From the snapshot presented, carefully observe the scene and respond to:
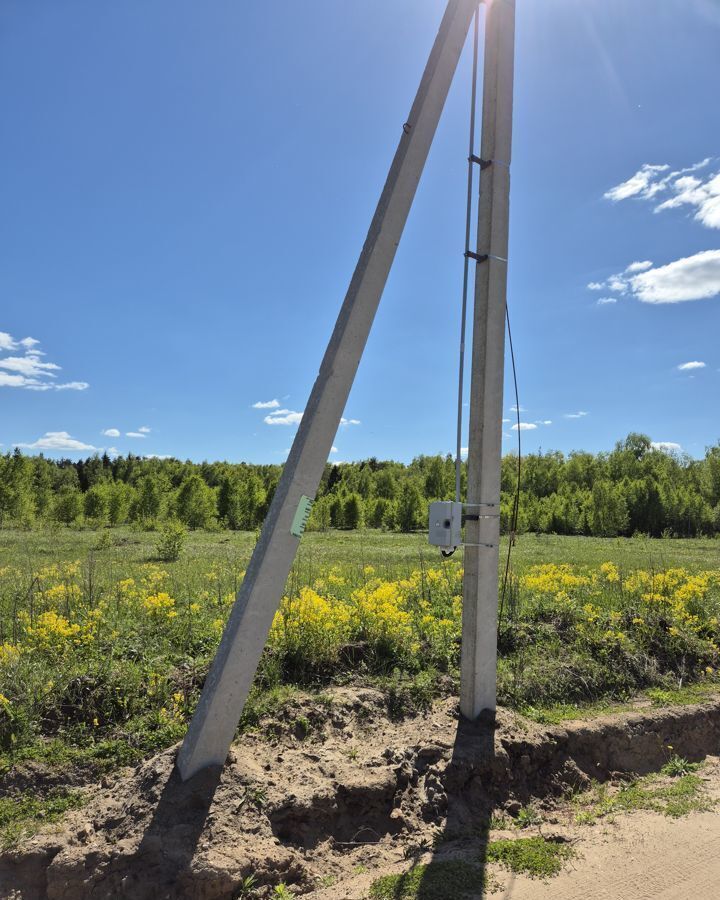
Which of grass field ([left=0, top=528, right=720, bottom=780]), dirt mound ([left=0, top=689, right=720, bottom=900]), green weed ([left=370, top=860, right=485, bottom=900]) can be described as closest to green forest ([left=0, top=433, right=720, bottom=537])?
grass field ([left=0, top=528, right=720, bottom=780])

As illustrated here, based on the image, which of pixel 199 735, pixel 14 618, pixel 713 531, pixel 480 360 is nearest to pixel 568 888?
pixel 199 735

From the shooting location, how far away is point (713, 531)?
40875mm

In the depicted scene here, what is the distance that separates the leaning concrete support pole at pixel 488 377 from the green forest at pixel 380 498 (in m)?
27.7

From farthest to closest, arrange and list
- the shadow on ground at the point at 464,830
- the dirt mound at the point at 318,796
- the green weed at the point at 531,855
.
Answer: the green weed at the point at 531,855, the shadow on ground at the point at 464,830, the dirt mound at the point at 318,796

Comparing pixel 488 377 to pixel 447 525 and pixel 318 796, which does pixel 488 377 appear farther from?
pixel 318 796

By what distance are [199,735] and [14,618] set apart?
324 centimetres

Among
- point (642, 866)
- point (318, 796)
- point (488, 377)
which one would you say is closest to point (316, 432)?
point (488, 377)

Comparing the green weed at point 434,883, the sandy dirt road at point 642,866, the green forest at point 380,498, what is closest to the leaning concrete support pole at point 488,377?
the sandy dirt road at point 642,866

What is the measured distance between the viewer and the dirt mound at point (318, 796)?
2686mm

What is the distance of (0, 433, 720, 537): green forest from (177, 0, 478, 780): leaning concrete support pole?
91.0 ft

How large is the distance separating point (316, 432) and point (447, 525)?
1.19 m

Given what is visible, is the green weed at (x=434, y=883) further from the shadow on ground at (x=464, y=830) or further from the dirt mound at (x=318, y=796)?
the dirt mound at (x=318, y=796)

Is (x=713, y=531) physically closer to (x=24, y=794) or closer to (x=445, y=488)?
(x=445, y=488)

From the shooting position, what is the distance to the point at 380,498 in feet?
152
